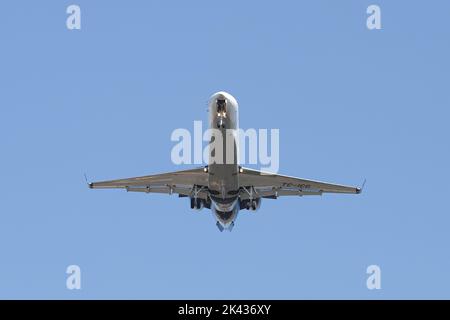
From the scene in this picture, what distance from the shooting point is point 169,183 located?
95.3 metres

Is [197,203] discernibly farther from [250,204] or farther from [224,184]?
[224,184]

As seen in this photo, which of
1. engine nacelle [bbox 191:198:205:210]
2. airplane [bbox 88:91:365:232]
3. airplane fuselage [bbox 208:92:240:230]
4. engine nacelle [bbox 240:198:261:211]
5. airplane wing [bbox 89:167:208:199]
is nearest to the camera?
airplane fuselage [bbox 208:92:240:230]

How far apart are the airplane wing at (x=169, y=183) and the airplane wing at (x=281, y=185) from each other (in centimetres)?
356

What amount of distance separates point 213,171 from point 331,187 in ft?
42.4

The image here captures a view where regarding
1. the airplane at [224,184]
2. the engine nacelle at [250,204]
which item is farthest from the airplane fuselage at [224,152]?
the engine nacelle at [250,204]

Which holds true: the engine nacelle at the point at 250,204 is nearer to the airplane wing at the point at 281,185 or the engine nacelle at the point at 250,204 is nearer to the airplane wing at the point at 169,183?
the airplane wing at the point at 281,185

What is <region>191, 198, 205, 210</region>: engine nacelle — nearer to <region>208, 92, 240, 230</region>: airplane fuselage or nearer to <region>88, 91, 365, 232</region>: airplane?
<region>88, 91, 365, 232</region>: airplane

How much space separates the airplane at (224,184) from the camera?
8579 cm

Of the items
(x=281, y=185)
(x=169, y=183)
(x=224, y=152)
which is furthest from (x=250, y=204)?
(x=224, y=152)

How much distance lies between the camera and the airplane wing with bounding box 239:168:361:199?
9131 cm

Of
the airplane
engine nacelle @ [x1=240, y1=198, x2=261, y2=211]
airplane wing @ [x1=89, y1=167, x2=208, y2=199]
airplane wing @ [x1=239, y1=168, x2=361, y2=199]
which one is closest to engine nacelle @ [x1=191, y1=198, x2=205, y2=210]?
the airplane

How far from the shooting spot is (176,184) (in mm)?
95000
